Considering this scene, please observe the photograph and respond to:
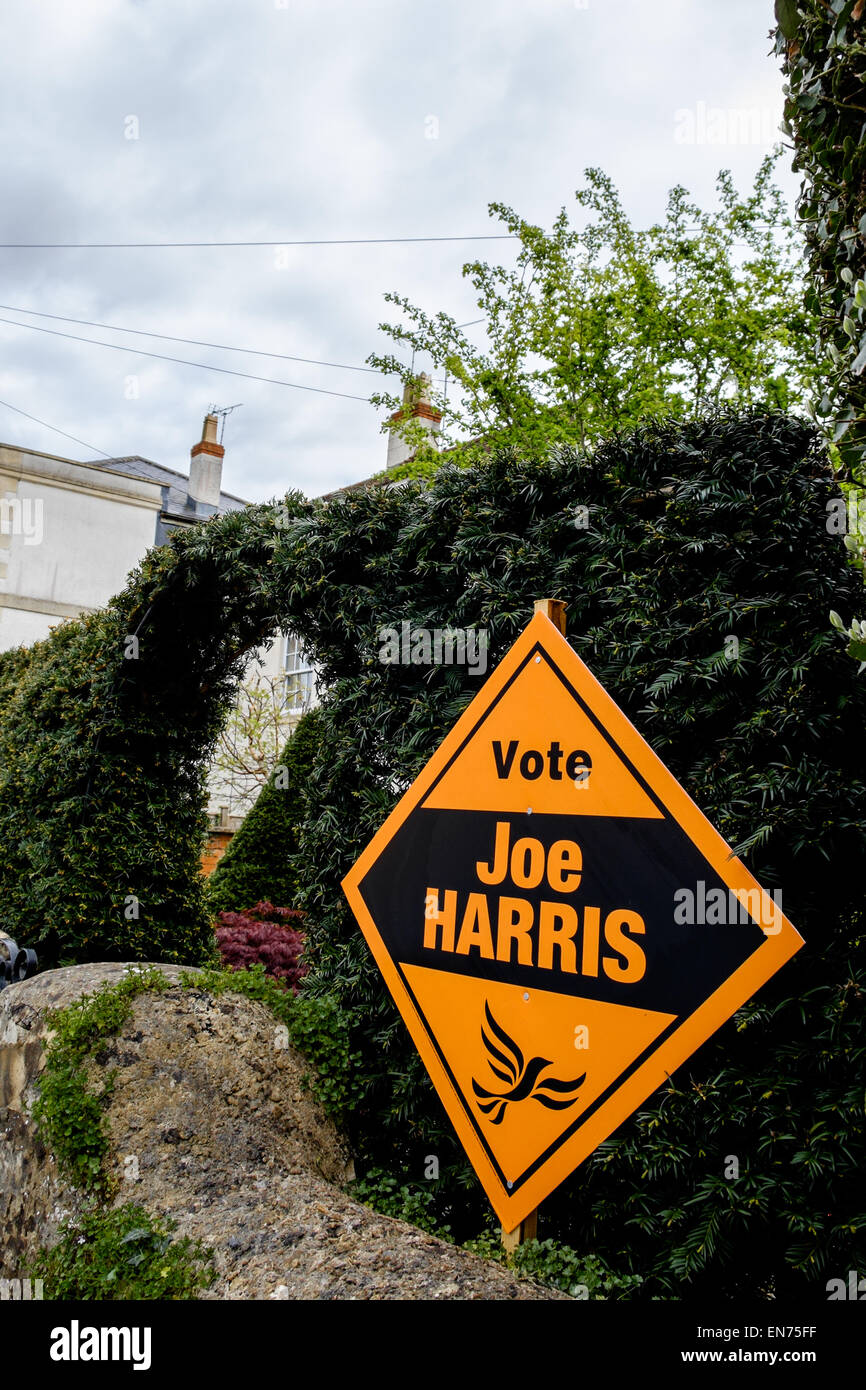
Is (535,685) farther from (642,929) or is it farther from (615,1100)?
(615,1100)

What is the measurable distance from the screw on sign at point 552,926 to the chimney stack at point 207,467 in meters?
24.3

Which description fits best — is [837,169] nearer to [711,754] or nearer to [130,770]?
[711,754]

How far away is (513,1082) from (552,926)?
50cm

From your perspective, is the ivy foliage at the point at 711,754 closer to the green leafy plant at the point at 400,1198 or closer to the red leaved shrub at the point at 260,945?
the green leafy plant at the point at 400,1198

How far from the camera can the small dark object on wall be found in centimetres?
480

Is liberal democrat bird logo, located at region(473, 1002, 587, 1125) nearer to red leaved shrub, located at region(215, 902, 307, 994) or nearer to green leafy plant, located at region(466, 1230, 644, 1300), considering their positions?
green leafy plant, located at region(466, 1230, 644, 1300)

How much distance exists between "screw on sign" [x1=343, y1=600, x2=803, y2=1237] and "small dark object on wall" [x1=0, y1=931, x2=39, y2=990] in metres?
2.75

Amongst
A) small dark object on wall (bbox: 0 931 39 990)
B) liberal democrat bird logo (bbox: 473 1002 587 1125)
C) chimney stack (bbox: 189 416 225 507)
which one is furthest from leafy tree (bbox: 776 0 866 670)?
chimney stack (bbox: 189 416 225 507)

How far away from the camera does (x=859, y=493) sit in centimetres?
214

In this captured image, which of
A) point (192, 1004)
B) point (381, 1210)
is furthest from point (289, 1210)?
point (192, 1004)

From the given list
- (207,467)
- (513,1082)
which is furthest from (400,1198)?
(207,467)

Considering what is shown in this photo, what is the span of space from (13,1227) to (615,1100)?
7.26 feet

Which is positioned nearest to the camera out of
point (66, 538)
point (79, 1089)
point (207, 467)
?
point (79, 1089)

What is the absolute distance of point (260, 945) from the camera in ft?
23.9
